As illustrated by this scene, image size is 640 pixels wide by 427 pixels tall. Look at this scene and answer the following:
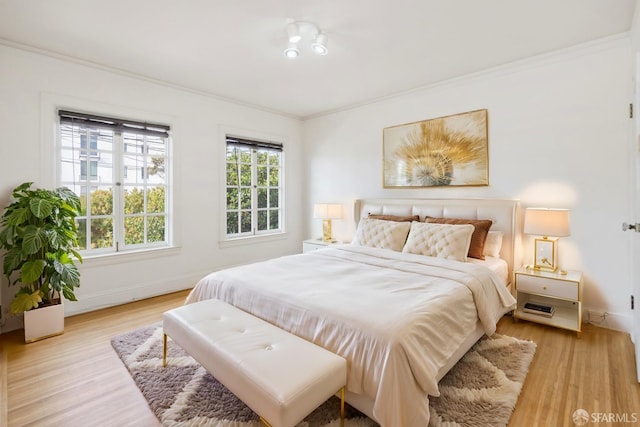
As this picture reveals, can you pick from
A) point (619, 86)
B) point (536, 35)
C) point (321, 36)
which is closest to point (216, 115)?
point (321, 36)

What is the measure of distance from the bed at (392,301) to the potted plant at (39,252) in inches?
47.6

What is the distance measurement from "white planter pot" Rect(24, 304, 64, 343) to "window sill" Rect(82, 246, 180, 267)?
1.88ft

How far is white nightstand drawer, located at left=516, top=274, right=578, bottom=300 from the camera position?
2.58 metres

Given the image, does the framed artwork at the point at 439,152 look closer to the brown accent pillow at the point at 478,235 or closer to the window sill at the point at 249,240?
the brown accent pillow at the point at 478,235

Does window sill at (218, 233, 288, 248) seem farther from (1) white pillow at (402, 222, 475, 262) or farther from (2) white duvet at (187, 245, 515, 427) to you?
(1) white pillow at (402, 222, 475, 262)

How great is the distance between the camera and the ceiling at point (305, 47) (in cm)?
222

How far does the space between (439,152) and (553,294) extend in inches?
72.7

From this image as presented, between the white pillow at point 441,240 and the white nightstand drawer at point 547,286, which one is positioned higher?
the white pillow at point 441,240

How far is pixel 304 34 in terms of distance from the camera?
2.50m

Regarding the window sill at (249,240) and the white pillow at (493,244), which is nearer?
the white pillow at (493,244)

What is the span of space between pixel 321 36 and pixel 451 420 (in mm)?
2794

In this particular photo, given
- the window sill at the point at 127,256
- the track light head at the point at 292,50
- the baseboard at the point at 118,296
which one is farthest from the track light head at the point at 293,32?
the baseboard at the point at 118,296


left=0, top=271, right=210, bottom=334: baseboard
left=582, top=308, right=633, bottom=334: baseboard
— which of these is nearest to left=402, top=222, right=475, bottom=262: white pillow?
left=582, top=308, right=633, bottom=334: baseboard

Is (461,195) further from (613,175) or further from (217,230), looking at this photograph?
(217,230)
